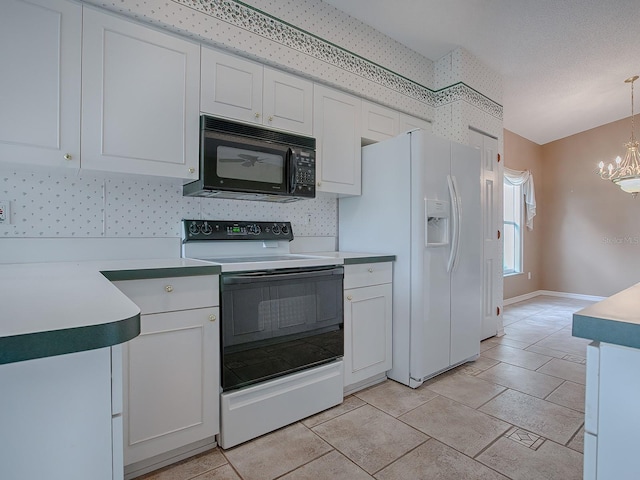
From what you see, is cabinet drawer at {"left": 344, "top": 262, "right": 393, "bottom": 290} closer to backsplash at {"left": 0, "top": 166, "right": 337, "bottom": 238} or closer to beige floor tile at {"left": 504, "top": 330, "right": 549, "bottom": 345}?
backsplash at {"left": 0, "top": 166, "right": 337, "bottom": 238}

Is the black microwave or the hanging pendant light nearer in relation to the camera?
the black microwave

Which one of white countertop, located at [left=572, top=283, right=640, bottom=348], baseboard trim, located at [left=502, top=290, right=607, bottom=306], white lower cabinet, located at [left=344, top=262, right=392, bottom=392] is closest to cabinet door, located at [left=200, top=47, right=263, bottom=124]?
white lower cabinet, located at [left=344, top=262, right=392, bottom=392]

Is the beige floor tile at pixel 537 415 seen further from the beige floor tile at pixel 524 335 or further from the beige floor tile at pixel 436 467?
the beige floor tile at pixel 524 335

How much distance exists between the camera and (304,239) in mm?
2754

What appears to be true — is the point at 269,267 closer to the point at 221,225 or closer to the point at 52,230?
the point at 221,225

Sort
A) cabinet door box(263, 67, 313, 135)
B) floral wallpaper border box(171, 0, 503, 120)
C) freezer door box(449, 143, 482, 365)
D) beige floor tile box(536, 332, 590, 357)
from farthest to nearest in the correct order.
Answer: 1. beige floor tile box(536, 332, 590, 357)
2. freezer door box(449, 143, 482, 365)
3. cabinet door box(263, 67, 313, 135)
4. floral wallpaper border box(171, 0, 503, 120)

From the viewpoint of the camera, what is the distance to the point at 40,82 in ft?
4.91

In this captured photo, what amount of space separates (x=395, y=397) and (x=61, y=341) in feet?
7.14

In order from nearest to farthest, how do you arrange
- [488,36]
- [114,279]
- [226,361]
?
1. [114,279]
2. [226,361]
3. [488,36]

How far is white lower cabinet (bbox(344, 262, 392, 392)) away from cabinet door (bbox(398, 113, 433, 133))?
135 centimetres

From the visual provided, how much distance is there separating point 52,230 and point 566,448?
2.83 m

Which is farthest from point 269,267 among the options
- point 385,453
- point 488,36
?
point 488,36

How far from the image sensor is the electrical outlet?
5.34ft

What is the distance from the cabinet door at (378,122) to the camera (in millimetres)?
2795
